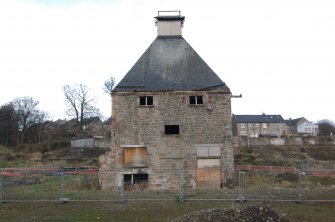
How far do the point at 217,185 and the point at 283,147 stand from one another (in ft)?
133

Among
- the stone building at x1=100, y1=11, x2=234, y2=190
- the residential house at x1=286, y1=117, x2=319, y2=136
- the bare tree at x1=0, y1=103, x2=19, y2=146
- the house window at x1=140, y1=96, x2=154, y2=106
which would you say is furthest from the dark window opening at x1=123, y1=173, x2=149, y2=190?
the residential house at x1=286, y1=117, x2=319, y2=136

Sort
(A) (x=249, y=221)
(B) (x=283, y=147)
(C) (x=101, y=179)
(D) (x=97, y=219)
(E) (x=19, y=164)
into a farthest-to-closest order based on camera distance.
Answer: (B) (x=283, y=147) → (E) (x=19, y=164) → (C) (x=101, y=179) → (D) (x=97, y=219) → (A) (x=249, y=221)

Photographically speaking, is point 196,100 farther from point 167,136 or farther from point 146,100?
point 146,100

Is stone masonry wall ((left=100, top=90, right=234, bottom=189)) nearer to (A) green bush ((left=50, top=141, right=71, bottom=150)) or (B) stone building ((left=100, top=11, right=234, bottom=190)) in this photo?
(B) stone building ((left=100, top=11, right=234, bottom=190))

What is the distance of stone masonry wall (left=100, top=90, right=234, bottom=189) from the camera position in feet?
82.8

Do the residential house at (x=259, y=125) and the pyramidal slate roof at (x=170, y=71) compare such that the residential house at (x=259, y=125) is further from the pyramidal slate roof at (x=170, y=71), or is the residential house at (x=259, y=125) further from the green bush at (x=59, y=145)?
the pyramidal slate roof at (x=170, y=71)

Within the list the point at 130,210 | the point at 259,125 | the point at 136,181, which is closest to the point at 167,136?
the point at 136,181

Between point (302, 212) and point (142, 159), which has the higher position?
point (142, 159)

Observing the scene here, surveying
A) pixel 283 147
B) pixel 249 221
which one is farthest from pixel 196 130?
pixel 283 147

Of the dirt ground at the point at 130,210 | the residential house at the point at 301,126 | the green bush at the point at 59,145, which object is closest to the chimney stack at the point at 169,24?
the dirt ground at the point at 130,210

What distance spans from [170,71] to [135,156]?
20.5ft

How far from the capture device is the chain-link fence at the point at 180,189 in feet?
59.9

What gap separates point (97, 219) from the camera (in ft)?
44.9

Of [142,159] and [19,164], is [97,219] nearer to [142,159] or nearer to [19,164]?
[142,159]
